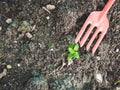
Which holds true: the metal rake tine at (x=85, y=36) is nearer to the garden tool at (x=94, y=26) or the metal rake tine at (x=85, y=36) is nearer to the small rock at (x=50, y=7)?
the garden tool at (x=94, y=26)

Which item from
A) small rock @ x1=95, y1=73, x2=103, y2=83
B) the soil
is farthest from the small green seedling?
small rock @ x1=95, y1=73, x2=103, y2=83

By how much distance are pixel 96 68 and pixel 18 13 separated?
648 mm

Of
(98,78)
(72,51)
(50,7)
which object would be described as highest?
(50,7)

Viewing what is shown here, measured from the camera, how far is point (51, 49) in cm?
222

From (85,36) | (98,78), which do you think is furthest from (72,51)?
(98,78)

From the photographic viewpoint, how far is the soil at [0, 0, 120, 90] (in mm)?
2186

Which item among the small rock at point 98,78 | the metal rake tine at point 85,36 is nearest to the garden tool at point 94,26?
the metal rake tine at point 85,36

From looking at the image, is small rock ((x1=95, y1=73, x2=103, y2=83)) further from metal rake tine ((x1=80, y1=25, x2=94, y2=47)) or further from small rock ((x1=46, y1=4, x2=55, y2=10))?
small rock ((x1=46, y1=4, x2=55, y2=10))

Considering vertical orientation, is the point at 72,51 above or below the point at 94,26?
below

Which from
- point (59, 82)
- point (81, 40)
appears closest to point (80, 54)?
point (81, 40)

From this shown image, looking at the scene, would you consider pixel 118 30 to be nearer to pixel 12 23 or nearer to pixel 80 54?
pixel 80 54

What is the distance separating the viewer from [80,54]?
2.25 meters

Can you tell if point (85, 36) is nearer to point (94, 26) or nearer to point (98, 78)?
point (94, 26)

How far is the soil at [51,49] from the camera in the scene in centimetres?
219
